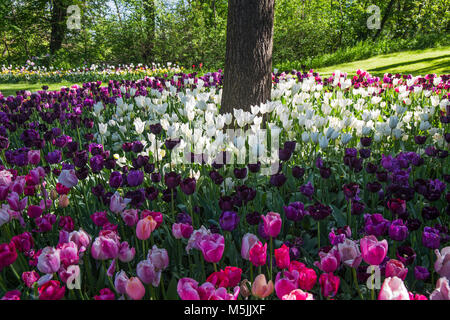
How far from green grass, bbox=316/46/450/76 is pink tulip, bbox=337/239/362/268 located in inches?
366

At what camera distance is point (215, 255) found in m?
1.34

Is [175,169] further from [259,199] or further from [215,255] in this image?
[215,255]

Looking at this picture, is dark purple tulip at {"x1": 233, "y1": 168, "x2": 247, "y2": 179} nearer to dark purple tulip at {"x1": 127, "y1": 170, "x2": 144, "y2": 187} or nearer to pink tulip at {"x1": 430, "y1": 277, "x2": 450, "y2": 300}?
dark purple tulip at {"x1": 127, "y1": 170, "x2": 144, "y2": 187}

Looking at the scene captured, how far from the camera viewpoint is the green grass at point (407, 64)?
9.79 m

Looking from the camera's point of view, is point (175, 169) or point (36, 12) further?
point (36, 12)

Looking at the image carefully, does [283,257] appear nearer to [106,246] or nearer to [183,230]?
[183,230]

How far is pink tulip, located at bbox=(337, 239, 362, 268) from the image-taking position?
1323 millimetres

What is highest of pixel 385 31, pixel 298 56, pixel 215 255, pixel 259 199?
pixel 385 31

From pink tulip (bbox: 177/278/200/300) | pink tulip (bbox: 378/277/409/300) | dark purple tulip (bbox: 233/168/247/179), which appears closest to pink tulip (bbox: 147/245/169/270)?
pink tulip (bbox: 177/278/200/300)

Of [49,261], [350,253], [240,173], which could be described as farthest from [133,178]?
[350,253]

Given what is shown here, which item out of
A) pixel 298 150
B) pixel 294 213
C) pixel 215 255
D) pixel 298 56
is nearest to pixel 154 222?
pixel 215 255

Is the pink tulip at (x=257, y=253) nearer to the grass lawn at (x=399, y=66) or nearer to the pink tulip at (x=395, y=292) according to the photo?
the pink tulip at (x=395, y=292)
